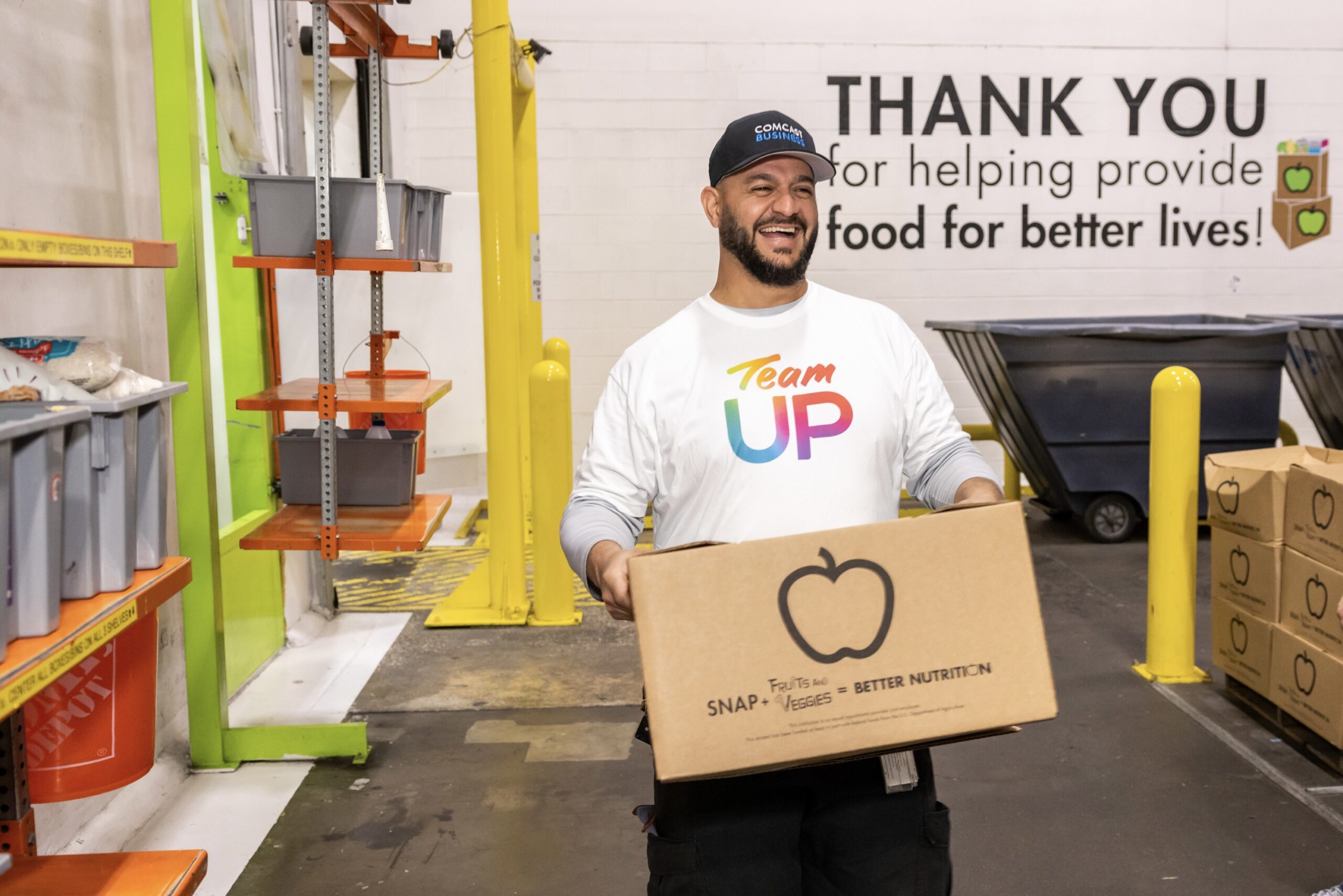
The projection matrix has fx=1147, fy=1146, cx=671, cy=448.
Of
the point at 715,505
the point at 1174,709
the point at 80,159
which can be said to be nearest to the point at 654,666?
the point at 715,505

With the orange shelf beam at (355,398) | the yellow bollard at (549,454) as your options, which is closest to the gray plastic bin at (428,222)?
the orange shelf beam at (355,398)

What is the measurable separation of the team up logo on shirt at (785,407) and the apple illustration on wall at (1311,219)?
239 inches

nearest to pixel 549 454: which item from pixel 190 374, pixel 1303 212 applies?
pixel 190 374

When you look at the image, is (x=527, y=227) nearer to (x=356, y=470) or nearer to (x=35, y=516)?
(x=356, y=470)

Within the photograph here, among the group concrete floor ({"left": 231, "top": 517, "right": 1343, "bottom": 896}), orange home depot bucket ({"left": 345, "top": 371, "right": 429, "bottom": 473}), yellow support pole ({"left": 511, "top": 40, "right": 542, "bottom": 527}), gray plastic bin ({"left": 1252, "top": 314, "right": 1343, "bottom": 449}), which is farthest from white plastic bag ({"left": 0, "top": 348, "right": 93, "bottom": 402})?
gray plastic bin ({"left": 1252, "top": 314, "right": 1343, "bottom": 449})

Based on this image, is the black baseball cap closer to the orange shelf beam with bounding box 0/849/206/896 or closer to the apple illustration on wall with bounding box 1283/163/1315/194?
the orange shelf beam with bounding box 0/849/206/896

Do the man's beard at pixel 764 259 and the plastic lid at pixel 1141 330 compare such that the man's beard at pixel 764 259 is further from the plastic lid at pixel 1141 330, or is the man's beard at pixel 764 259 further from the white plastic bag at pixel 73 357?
the plastic lid at pixel 1141 330

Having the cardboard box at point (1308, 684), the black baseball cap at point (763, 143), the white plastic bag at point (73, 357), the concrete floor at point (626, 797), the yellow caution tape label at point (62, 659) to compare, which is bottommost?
the concrete floor at point (626, 797)

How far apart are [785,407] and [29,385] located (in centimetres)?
103

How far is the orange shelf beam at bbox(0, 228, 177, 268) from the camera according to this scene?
1372mm

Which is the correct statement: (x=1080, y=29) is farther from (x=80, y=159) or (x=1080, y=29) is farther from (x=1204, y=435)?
(x=80, y=159)

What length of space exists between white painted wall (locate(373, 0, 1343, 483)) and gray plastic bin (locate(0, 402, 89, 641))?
16.4 ft

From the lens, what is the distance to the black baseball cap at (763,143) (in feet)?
5.52

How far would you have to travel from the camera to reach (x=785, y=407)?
5.37 ft
